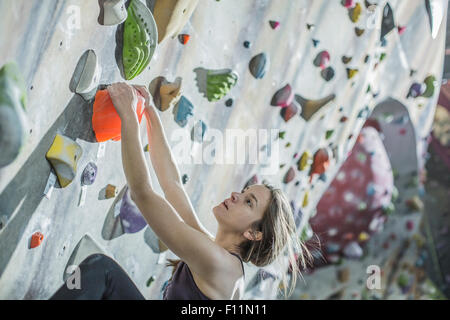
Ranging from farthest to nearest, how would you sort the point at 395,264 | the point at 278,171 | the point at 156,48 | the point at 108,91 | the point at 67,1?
1. the point at 395,264
2. the point at 278,171
3. the point at 156,48
4. the point at 108,91
5. the point at 67,1

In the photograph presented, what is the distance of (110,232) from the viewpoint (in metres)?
1.29

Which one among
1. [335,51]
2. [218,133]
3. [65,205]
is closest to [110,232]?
[65,205]

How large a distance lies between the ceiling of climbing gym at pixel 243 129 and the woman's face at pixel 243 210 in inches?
8.9

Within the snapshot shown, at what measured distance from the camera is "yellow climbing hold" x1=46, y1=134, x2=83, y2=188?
1.05m

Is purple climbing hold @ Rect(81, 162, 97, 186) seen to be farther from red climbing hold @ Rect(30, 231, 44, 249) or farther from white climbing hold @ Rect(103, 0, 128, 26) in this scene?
white climbing hold @ Rect(103, 0, 128, 26)

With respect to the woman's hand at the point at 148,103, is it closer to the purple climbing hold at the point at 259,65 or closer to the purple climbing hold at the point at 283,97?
the purple climbing hold at the point at 259,65

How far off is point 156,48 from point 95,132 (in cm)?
26

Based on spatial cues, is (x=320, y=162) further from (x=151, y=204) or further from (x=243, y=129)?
(x=151, y=204)

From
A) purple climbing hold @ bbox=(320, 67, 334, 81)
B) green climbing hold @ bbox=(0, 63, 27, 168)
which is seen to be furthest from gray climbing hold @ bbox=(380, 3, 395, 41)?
green climbing hold @ bbox=(0, 63, 27, 168)

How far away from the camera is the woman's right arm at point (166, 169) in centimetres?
124

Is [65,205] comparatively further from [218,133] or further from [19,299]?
[218,133]

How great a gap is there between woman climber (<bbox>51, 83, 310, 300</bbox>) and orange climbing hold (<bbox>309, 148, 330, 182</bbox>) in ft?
2.30

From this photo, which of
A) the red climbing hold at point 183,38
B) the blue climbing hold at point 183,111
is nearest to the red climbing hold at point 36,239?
the blue climbing hold at point 183,111

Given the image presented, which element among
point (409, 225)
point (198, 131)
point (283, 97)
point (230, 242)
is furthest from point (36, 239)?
point (409, 225)
